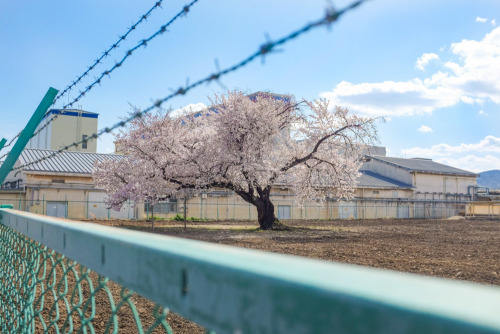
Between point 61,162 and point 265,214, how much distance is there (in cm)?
1847

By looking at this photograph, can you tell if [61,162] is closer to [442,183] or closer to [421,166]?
[421,166]

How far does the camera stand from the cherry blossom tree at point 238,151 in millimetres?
23844

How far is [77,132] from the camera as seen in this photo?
4931 centimetres

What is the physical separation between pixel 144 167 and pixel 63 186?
1082 centimetres

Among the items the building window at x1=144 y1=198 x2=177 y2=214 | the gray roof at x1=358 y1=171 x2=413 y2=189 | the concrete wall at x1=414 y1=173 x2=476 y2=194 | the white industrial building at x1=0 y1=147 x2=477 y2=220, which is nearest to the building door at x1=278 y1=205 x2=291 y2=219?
the white industrial building at x1=0 y1=147 x2=477 y2=220

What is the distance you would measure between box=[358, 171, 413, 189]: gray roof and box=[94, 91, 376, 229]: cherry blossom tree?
20081mm

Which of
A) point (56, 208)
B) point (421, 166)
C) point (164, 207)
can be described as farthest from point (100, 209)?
point (421, 166)

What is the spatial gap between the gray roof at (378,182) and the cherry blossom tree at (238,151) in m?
20.1

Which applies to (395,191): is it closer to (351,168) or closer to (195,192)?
(351,168)

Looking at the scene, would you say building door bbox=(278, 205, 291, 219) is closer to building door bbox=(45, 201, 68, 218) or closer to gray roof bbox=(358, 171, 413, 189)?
gray roof bbox=(358, 171, 413, 189)

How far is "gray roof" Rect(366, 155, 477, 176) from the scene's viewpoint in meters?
50.9

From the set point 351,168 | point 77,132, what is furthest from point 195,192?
point 77,132

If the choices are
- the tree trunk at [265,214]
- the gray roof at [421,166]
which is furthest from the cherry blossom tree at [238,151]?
the gray roof at [421,166]

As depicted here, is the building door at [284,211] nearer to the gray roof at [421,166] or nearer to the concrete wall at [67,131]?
the gray roof at [421,166]
